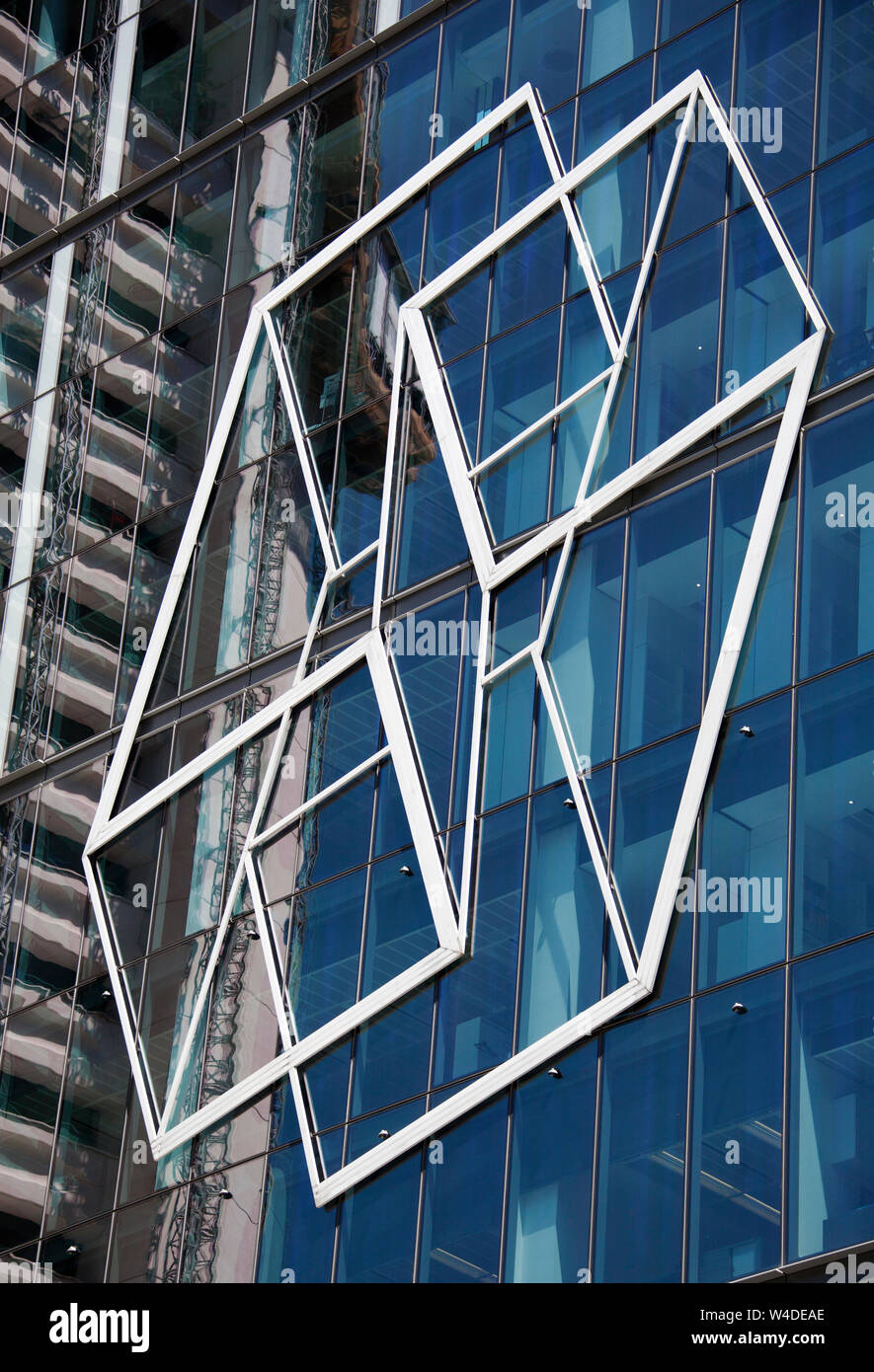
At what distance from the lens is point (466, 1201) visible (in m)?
25.6

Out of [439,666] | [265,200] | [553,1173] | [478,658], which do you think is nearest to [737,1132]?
[553,1173]

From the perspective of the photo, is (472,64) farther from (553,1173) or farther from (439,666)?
(553,1173)

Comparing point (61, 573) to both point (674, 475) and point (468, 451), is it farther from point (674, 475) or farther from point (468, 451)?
point (674, 475)

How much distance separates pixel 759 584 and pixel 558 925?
422cm

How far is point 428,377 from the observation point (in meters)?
30.8

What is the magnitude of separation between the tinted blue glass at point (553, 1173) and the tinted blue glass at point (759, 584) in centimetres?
A: 428

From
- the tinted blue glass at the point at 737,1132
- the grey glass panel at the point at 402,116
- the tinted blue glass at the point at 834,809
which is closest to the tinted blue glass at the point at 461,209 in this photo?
the grey glass panel at the point at 402,116

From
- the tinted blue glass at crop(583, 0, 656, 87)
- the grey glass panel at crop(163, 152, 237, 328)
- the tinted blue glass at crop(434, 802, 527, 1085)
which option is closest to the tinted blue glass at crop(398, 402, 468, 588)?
the tinted blue glass at crop(434, 802, 527, 1085)

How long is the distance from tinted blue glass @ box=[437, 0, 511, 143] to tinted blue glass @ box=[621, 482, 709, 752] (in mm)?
7997

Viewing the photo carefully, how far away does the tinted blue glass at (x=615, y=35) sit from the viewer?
97.6 feet

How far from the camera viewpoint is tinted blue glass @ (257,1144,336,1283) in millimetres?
27188

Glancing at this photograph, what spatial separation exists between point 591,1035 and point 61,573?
48.9 feet
